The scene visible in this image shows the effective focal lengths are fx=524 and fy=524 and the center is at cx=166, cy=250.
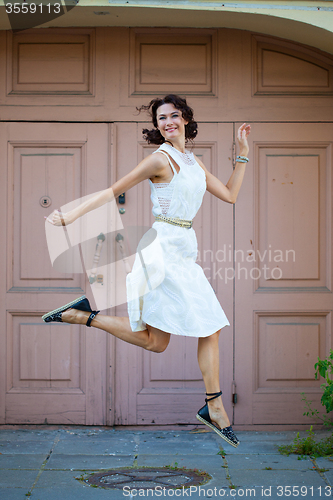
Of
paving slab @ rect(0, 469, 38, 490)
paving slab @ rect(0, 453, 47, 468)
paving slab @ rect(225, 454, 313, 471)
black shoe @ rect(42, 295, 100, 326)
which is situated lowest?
paving slab @ rect(225, 454, 313, 471)

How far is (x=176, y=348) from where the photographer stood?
4625mm

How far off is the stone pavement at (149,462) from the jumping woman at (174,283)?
84cm

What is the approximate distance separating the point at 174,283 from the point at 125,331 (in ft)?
1.34

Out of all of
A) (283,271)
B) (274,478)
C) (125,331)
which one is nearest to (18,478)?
(125,331)

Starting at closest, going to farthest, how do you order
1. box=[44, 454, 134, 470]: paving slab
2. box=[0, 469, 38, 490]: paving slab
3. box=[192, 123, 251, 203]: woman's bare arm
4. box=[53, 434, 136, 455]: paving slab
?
1. box=[192, 123, 251, 203]: woman's bare arm
2. box=[0, 469, 38, 490]: paving slab
3. box=[44, 454, 134, 470]: paving slab
4. box=[53, 434, 136, 455]: paving slab

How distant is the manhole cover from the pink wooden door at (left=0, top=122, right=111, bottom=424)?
3.16 feet

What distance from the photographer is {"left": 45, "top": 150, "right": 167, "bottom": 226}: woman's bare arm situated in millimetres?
2777

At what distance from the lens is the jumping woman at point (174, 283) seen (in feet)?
9.42

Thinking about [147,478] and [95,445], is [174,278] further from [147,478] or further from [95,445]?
[95,445]

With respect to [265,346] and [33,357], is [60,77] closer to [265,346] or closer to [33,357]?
[33,357]

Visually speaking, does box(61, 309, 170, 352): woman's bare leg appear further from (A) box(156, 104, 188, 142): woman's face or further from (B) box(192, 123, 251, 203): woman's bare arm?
(A) box(156, 104, 188, 142): woman's face

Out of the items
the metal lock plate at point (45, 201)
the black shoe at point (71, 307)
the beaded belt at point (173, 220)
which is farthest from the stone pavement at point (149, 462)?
the metal lock plate at point (45, 201)

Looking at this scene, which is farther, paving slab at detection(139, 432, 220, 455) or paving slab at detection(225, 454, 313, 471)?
paving slab at detection(139, 432, 220, 455)

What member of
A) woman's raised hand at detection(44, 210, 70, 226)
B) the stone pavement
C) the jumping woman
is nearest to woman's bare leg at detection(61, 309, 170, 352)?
the jumping woman
